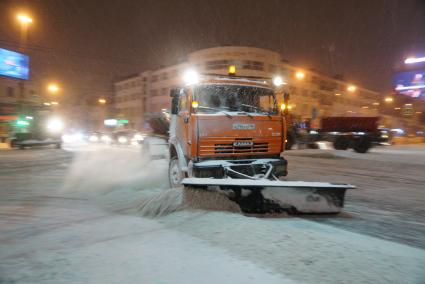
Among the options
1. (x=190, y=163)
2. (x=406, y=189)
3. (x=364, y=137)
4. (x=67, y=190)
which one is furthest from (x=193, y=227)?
(x=364, y=137)

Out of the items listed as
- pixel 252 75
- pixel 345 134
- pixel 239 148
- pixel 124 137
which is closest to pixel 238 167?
pixel 239 148

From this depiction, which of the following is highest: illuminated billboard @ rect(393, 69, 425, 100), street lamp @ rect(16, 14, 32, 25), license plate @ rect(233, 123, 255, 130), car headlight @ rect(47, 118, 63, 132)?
street lamp @ rect(16, 14, 32, 25)

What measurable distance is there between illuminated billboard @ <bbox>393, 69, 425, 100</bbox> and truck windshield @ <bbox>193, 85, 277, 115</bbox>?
47.8 meters

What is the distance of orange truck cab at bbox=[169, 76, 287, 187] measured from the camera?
715 centimetres

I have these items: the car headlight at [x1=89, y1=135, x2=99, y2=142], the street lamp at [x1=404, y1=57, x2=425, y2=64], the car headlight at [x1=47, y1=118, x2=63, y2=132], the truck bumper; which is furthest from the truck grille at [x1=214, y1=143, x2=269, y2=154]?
the street lamp at [x1=404, y1=57, x2=425, y2=64]

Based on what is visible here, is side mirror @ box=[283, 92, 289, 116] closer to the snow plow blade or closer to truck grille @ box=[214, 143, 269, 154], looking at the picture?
truck grille @ box=[214, 143, 269, 154]

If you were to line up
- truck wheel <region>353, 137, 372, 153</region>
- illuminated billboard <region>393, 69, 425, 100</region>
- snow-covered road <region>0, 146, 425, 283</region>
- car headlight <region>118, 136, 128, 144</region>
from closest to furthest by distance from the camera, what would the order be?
snow-covered road <region>0, 146, 425, 283</region>
truck wheel <region>353, 137, 372, 153</region>
car headlight <region>118, 136, 128, 144</region>
illuminated billboard <region>393, 69, 425, 100</region>

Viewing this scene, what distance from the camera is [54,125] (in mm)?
27078

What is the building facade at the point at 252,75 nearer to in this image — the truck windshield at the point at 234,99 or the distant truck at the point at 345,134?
the distant truck at the point at 345,134

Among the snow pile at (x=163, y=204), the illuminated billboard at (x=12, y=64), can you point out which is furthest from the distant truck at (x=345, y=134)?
the illuminated billboard at (x=12, y=64)

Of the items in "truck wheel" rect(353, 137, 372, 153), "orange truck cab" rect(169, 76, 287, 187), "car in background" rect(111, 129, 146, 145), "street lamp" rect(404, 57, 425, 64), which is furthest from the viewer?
"street lamp" rect(404, 57, 425, 64)

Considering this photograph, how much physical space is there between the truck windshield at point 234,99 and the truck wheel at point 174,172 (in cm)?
166

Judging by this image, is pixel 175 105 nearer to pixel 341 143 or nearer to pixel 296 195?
pixel 296 195

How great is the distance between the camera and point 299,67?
65.4 m
